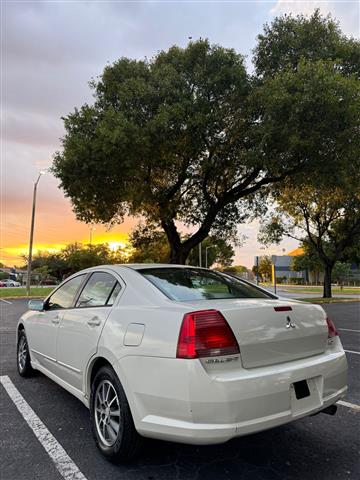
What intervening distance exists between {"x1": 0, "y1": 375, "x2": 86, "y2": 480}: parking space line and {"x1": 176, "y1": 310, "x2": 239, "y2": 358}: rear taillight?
1.24m

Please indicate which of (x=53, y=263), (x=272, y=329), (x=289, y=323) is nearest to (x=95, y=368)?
(x=272, y=329)

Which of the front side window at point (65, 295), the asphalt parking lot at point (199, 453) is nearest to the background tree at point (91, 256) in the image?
the front side window at point (65, 295)

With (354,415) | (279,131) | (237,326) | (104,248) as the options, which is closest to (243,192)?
(279,131)

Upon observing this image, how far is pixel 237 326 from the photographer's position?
286 cm

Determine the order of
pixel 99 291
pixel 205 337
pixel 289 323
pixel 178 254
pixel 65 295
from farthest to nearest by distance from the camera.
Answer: pixel 178 254 < pixel 65 295 < pixel 99 291 < pixel 289 323 < pixel 205 337

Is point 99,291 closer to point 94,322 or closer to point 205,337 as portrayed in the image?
point 94,322

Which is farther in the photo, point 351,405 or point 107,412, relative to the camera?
point 351,405

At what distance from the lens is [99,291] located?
3.93 metres

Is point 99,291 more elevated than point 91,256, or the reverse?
point 91,256

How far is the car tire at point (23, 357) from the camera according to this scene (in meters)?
5.52

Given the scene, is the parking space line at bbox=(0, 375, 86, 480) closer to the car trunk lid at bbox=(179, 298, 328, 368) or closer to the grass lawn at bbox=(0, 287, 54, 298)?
the car trunk lid at bbox=(179, 298, 328, 368)

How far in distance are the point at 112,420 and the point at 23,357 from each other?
2.95m

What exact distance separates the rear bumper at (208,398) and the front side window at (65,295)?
159 cm

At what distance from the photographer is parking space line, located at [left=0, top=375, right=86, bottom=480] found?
3.00 metres
